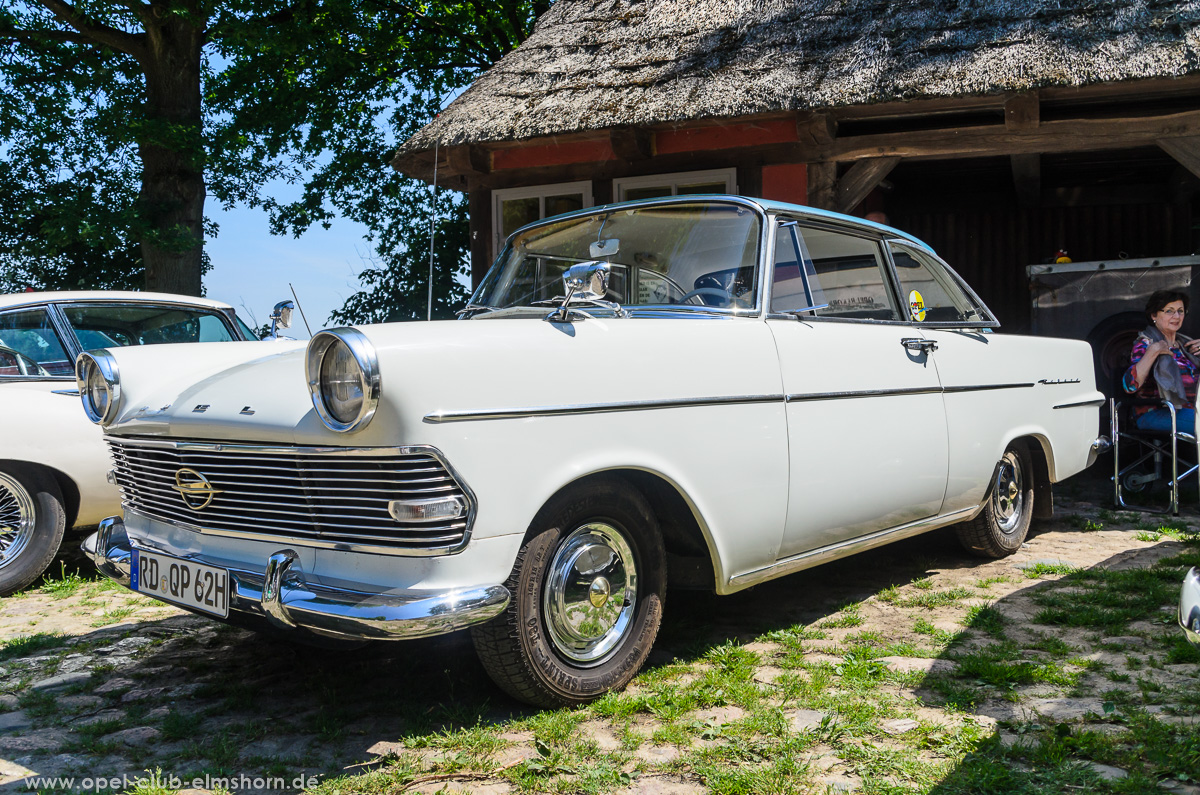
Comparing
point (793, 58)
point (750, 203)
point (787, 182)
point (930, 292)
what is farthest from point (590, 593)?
point (787, 182)

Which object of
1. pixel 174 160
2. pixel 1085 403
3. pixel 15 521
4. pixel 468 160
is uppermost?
pixel 174 160

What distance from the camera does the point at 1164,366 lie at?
605 centimetres

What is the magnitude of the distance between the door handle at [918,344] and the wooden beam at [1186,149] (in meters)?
3.98

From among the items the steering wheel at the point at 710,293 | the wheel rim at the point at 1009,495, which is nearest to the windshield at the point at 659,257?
the steering wheel at the point at 710,293

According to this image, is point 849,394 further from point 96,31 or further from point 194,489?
point 96,31

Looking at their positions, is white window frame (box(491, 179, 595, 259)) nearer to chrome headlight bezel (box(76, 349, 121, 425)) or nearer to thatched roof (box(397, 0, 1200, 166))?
thatched roof (box(397, 0, 1200, 166))

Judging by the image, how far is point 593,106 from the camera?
7215 mm

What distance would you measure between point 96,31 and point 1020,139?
12.4 m

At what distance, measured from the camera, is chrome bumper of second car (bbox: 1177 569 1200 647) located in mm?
1883

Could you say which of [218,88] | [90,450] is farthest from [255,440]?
[218,88]

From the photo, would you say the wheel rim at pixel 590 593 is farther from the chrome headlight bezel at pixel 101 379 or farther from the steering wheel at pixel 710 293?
the chrome headlight bezel at pixel 101 379

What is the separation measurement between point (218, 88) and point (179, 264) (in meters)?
3.88
